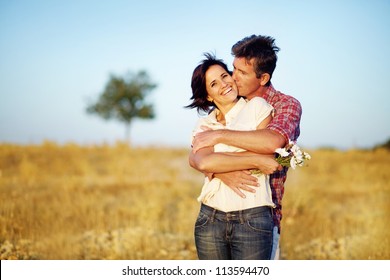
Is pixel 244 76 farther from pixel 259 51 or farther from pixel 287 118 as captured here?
pixel 287 118

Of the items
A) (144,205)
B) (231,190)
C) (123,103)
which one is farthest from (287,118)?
(123,103)

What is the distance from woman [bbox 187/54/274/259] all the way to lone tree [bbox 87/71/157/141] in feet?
98.3

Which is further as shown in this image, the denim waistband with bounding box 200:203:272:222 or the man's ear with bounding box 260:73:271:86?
the man's ear with bounding box 260:73:271:86

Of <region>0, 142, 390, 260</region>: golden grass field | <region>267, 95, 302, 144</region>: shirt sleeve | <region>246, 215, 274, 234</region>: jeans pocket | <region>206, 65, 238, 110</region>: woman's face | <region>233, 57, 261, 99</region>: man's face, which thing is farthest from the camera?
<region>0, 142, 390, 260</region>: golden grass field

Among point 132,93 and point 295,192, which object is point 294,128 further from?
point 132,93

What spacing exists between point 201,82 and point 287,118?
0.58 m

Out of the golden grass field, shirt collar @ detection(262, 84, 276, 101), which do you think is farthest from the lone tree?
shirt collar @ detection(262, 84, 276, 101)

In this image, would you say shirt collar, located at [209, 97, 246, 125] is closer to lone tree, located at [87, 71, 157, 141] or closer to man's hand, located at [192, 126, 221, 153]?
man's hand, located at [192, 126, 221, 153]

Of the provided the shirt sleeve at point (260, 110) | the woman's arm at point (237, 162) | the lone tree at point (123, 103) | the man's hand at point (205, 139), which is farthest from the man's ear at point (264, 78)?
the lone tree at point (123, 103)

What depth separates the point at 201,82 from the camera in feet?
10.2

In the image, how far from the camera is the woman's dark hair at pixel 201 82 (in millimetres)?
3105

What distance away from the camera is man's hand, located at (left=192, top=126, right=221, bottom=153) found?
291cm

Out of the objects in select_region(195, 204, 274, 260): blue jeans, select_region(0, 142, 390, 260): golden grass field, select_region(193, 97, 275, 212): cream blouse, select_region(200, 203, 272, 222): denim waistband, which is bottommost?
select_region(0, 142, 390, 260): golden grass field

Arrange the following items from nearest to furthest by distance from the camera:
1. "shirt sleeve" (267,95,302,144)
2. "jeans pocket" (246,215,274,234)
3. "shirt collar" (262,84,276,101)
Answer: "jeans pocket" (246,215,274,234) → "shirt sleeve" (267,95,302,144) → "shirt collar" (262,84,276,101)
